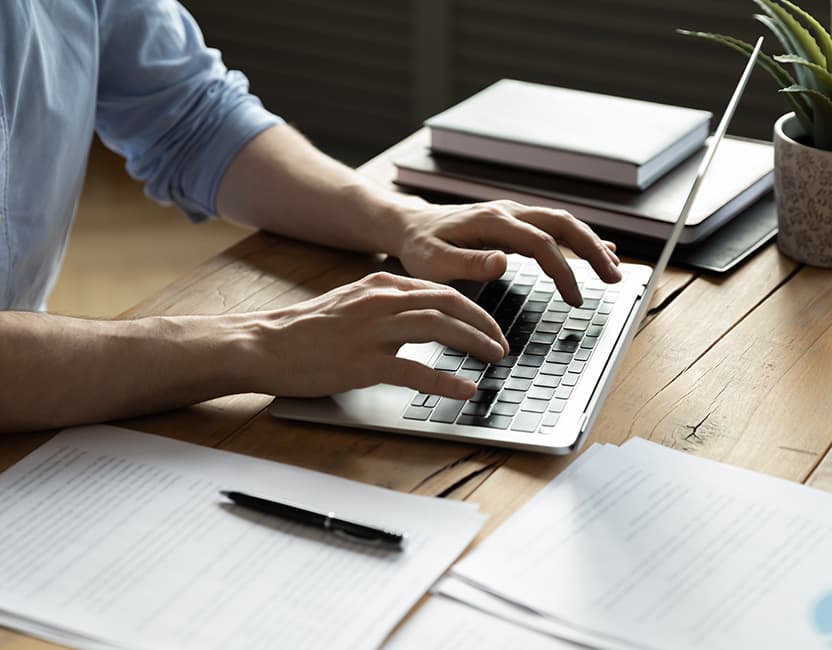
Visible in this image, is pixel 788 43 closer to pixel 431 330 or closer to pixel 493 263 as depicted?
pixel 493 263

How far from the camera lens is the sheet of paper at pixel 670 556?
2.20 feet

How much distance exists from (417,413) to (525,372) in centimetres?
10

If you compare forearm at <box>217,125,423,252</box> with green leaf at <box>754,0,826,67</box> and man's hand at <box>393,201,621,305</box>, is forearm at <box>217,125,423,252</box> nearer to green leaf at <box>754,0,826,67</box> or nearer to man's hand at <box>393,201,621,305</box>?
man's hand at <box>393,201,621,305</box>

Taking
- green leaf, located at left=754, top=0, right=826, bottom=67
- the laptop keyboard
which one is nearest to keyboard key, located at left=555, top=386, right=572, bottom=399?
the laptop keyboard

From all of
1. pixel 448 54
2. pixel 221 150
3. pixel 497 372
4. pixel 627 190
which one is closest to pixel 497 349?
pixel 497 372

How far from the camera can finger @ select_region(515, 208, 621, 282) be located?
1070 mm

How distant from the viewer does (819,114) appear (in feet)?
3.61

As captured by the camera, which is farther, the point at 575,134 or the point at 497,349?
the point at 575,134

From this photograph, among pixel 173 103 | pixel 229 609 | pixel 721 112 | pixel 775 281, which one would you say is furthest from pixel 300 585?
pixel 721 112

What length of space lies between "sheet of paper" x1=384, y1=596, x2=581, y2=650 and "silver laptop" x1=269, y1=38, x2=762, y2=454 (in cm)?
19

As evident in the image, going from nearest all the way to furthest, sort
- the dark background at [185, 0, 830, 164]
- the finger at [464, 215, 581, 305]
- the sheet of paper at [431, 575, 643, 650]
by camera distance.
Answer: the sheet of paper at [431, 575, 643, 650], the finger at [464, 215, 581, 305], the dark background at [185, 0, 830, 164]

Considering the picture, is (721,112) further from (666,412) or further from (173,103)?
(666,412)

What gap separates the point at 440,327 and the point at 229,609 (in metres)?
0.31

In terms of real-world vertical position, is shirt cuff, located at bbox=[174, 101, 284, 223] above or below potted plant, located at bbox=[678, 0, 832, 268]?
below
